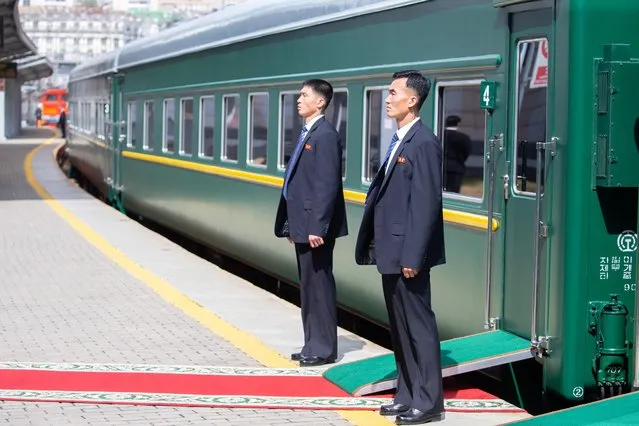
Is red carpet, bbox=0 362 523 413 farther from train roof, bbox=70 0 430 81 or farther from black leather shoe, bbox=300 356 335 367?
train roof, bbox=70 0 430 81

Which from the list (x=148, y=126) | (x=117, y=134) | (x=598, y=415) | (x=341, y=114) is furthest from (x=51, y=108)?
(x=598, y=415)

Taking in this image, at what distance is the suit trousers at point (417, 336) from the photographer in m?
6.98

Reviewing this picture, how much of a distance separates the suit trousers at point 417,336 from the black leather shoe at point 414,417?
0.02 metres

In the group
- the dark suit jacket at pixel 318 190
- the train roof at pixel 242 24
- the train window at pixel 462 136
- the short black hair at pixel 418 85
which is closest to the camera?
the short black hair at pixel 418 85

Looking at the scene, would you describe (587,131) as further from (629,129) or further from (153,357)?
(153,357)

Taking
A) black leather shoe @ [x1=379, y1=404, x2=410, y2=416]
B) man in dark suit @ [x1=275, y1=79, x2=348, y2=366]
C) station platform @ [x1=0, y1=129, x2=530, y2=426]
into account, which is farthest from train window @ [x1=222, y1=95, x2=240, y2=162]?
black leather shoe @ [x1=379, y1=404, x2=410, y2=416]

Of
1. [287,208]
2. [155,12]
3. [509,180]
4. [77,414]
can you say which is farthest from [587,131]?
[155,12]

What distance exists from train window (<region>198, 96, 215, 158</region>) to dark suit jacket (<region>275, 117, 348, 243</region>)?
270 inches

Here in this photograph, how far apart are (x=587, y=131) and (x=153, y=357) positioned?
365 cm

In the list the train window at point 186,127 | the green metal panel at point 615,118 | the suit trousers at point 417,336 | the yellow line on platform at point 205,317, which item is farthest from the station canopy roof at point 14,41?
the green metal panel at point 615,118

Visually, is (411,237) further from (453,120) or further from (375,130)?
(375,130)

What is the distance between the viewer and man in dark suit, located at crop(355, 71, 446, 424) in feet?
22.2

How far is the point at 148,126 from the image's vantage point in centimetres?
2014

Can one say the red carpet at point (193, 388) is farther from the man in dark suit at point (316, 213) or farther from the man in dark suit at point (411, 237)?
the man in dark suit at point (411, 237)
